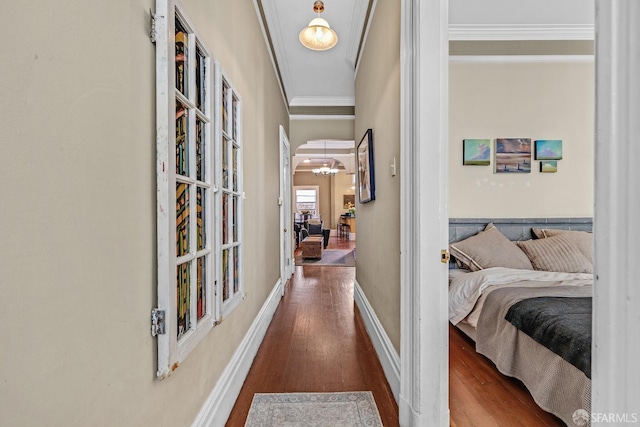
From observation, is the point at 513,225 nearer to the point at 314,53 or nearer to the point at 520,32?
the point at 520,32

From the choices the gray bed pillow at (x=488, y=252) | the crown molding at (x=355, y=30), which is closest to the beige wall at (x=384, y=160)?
the crown molding at (x=355, y=30)

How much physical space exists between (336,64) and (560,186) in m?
2.84

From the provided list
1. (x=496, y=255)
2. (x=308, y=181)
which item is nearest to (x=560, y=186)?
(x=496, y=255)

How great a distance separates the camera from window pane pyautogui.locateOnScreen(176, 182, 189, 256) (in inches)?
42.9

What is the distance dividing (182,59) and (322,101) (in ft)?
Result: 13.2

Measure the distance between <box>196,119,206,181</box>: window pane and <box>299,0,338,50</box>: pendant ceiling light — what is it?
1755mm

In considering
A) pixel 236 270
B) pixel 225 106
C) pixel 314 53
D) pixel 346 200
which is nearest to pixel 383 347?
pixel 236 270

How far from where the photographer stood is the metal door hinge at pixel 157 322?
0.94m

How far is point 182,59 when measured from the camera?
1.12m

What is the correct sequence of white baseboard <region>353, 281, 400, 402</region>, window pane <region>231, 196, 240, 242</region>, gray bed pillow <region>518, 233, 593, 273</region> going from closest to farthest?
white baseboard <region>353, 281, 400, 402</region> < window pane <region>231, 196, 240, 242</region> < gray bed pillow <region>518, 233, 593, 273</region>

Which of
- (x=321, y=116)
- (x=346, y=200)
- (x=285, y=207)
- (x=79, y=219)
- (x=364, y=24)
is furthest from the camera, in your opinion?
(x=346, y=200)

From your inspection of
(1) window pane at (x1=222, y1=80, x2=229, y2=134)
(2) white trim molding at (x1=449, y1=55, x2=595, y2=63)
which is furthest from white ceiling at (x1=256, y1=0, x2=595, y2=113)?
(1) window pane at (x1=222, y1=80, x2=229, y2=134)

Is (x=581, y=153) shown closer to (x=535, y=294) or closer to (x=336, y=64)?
(x=535, y=294)

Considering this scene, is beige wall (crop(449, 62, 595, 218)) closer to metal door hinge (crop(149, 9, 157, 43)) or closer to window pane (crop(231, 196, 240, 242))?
window pane (crop(231, 196, 240, 242))
